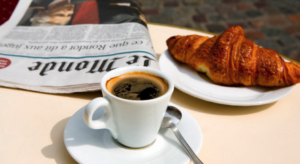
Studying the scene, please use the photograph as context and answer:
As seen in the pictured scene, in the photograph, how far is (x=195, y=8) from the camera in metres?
2.17

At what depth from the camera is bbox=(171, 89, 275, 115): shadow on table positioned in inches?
24.5

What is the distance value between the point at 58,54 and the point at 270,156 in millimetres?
626

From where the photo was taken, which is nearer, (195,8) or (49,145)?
(49,145)

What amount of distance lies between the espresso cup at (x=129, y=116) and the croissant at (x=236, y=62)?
1.01 feet

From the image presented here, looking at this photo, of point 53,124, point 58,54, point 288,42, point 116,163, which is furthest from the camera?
point 288,42

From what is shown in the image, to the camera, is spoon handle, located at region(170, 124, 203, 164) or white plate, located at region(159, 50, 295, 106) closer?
spoon handle, located at region(170, 124, 203, 164)

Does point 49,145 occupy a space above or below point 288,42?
above

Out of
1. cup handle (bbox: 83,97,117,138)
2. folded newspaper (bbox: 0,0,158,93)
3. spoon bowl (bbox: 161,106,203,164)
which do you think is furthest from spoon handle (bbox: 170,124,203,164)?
folded newspaper (bbox: 0,0,158,93)

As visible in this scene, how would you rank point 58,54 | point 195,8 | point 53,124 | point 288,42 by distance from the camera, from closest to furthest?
point 53,124, point 58,54, point 288,42, point 195,8

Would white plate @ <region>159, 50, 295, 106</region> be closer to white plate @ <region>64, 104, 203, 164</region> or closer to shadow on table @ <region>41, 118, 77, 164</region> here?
white plate @ <region>64, 104, 203, 164</region>

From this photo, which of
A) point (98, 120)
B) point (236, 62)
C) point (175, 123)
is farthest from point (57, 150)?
point (236, 62)

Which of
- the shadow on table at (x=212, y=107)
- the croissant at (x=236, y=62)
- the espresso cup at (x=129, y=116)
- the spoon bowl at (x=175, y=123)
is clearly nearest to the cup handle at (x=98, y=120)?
the espresso cup at (x=129, y=116)

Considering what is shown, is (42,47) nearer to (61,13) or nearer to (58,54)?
(58,54)

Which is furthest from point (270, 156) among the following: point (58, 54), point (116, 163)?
point (58, 54)
